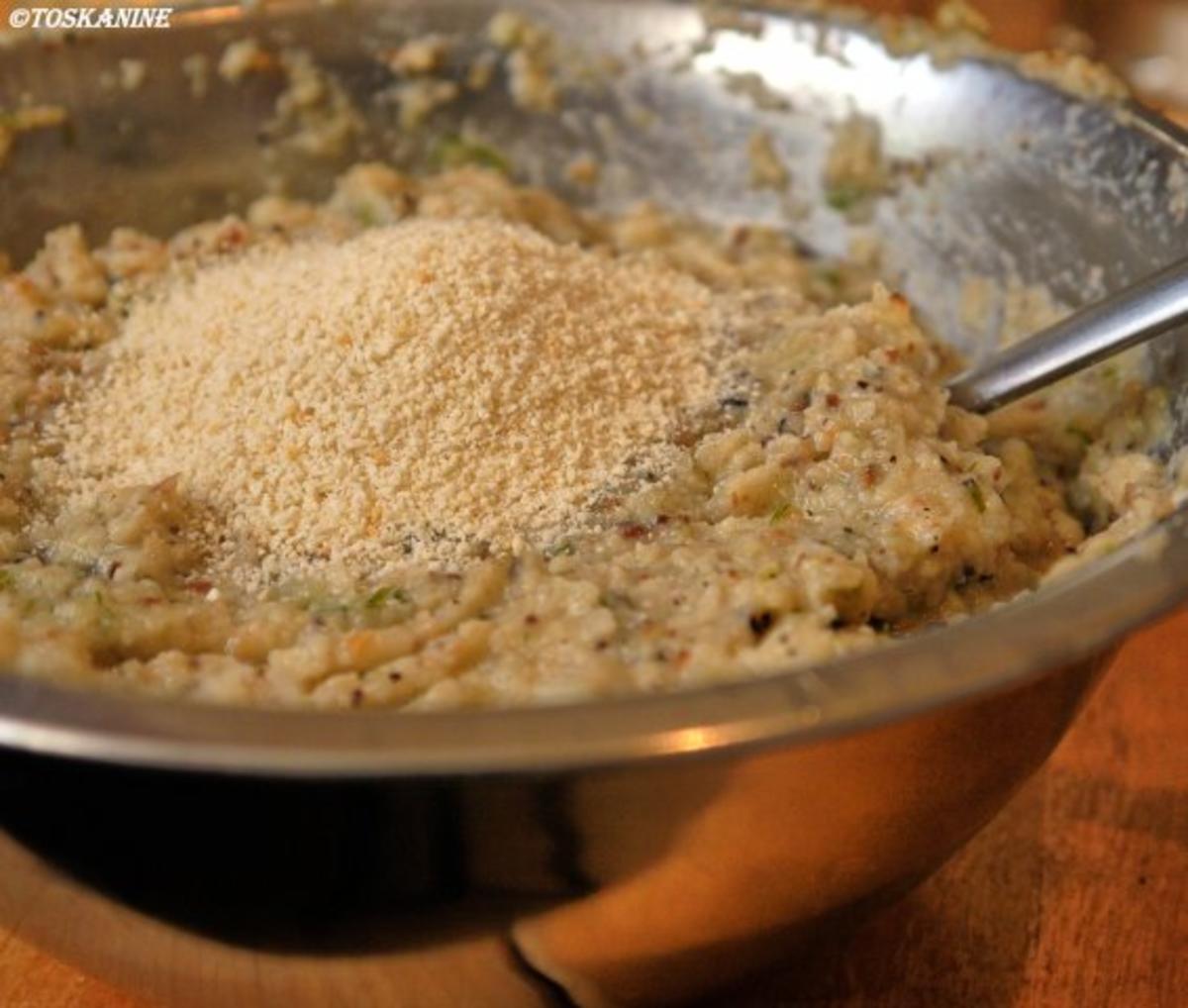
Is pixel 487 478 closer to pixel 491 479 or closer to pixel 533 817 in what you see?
pixel 491 479

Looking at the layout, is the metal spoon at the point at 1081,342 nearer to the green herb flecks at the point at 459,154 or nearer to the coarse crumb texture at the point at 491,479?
the coarse crumb texture at the point at 491,479

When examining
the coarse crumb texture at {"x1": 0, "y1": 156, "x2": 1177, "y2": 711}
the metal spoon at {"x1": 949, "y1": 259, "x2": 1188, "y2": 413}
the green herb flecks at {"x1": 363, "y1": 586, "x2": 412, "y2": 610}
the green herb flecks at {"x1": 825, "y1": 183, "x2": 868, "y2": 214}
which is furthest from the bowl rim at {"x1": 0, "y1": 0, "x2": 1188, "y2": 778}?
the green herb flecks at {"x1": 825, "y1": 183, "x2": 868, "y2": 214}

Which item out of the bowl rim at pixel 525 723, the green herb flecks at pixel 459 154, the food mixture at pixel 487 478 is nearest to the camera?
the bowl rim at pixel 525 723

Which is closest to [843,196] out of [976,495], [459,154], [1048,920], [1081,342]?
[459,154]

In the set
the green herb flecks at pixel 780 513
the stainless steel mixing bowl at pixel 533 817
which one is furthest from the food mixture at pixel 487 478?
the stainless steel mixing bowl at pixel 533 817

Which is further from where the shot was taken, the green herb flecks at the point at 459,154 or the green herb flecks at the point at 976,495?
the green herb flecks at the point at 459,154
